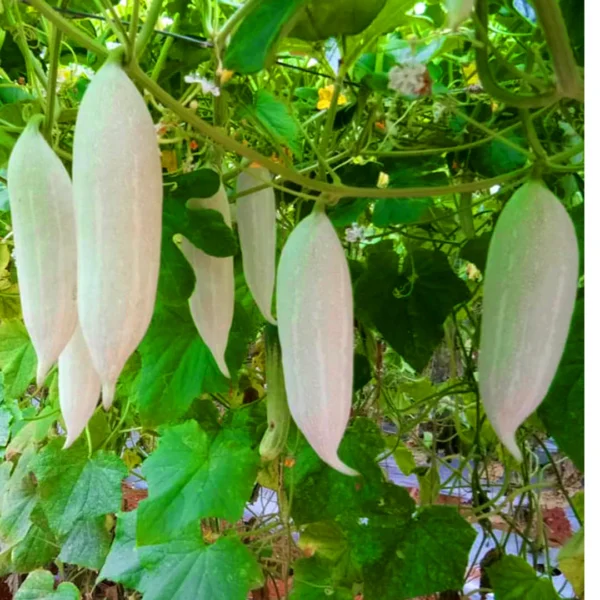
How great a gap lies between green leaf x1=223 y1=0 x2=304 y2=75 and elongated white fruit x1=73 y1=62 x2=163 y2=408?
8cm

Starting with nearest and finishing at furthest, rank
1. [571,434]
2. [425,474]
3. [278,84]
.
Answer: [571,434] → [278,84] → [425,474]

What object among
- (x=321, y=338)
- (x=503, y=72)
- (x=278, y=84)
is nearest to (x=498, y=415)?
(x=321, y=338)

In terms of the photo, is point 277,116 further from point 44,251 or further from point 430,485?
point 430,485

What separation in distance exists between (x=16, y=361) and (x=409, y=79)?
67 centimetres

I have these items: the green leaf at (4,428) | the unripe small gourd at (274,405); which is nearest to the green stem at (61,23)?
the unripe small gourd at (274,405)

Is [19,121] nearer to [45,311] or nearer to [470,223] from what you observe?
[45,311]

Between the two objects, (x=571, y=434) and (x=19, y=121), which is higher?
(x=19, y=121)

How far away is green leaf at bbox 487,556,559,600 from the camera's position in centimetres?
52

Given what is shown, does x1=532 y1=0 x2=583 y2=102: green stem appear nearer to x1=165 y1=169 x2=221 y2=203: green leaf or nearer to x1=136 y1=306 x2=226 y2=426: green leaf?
x1=165 y1=169 x2=221 y2=203: green leaf

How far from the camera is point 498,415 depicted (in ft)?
0.74

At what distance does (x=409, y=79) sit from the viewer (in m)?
0.31

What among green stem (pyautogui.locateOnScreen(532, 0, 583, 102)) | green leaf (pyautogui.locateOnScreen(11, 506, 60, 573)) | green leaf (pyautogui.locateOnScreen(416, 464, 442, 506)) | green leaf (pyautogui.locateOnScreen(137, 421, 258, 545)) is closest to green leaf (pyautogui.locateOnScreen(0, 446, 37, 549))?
green leaf (pyautogui.locateOnScreen(11, 506, 60, 573))

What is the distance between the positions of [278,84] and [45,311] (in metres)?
0.38

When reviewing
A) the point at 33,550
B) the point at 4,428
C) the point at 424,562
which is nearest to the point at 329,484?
the point at 424,562
